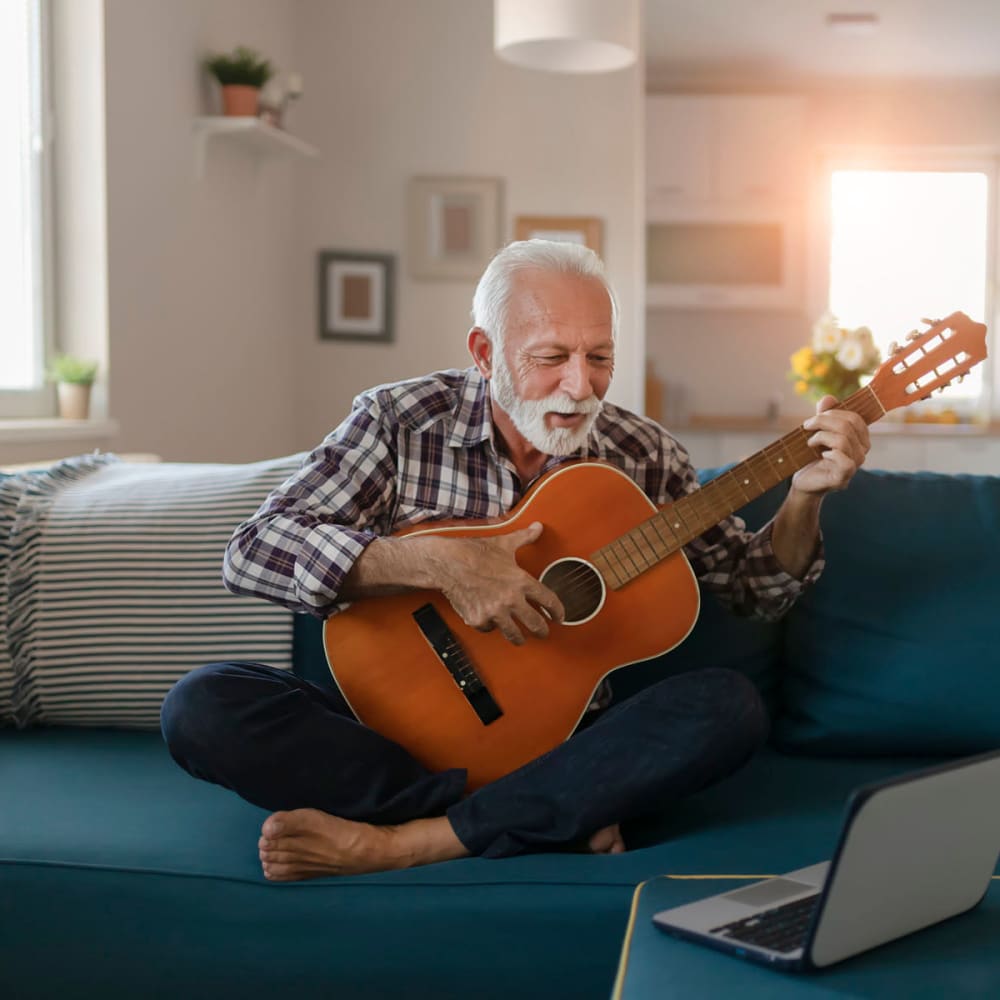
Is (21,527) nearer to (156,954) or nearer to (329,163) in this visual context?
(156,954)

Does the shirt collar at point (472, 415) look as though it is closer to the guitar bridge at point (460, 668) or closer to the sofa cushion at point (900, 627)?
the guitar bridge at point (460, 668)

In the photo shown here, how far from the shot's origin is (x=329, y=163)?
4.88 metres

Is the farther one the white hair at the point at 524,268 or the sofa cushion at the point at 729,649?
the sofa cushion at the point at 729,649

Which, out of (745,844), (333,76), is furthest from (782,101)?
(745,844)

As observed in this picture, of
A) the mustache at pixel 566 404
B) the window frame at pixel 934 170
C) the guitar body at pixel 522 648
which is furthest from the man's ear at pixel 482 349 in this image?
the window frame at pixel 934 170

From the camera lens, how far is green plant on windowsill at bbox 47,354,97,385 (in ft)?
10.3

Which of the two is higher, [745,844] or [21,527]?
[21,527]

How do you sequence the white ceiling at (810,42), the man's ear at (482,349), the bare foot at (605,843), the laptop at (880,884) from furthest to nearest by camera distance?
the white ceiling at (810,42) < the man's ear at (482,349) < the bare foot at (605,843) < the laptop at (880,884)

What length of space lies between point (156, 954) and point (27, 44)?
247 centimetres

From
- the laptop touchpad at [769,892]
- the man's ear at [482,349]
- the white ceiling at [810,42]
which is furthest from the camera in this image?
the white ceiling at [810,42]

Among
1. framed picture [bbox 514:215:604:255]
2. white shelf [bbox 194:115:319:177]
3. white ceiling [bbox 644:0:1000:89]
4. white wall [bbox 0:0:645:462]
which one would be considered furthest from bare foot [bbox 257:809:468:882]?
white ceiling [bbox 644:0:1000:89]

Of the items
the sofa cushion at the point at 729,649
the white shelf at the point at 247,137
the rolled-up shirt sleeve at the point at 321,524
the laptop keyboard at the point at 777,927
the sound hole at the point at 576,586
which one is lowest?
the laptop keyboard at the point at 777,927

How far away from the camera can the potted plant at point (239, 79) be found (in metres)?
3.87

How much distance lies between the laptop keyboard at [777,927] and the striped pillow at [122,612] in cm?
98
